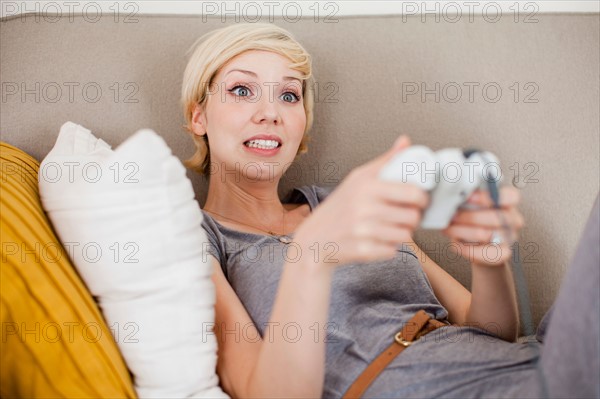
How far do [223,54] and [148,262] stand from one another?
55cm

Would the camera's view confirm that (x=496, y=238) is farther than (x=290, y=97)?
No

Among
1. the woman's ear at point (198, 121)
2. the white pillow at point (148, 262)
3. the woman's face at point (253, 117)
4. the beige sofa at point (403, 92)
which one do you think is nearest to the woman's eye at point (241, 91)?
the woman's face at point (253, 117)

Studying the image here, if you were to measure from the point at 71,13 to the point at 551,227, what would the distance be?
1183 millimetres

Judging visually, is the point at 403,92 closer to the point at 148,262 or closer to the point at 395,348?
the point at 395,348

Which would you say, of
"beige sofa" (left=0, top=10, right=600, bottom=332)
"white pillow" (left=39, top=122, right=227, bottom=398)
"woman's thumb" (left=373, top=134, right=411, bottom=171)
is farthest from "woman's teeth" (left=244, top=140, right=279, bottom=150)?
"woman's thumb" (left=373, top=134, right=411, bottom=171)

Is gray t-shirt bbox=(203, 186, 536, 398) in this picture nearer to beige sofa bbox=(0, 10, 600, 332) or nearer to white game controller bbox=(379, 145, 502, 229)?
white game controller bbox=(379, 145, 502, 229)

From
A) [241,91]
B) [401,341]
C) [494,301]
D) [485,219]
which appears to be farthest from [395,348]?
[241,91]

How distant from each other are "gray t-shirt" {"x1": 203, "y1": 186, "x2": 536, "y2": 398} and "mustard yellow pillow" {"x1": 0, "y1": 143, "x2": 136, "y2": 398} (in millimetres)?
235

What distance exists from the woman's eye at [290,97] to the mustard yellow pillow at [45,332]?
604 mm

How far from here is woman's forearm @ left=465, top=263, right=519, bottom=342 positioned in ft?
3.11

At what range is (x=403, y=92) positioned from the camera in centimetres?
138

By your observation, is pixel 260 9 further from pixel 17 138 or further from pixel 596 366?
pixel 596 366

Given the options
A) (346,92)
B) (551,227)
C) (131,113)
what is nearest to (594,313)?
(551,227)

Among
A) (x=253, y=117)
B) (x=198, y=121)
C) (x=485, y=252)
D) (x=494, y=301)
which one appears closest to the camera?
(x=485, y=252)
